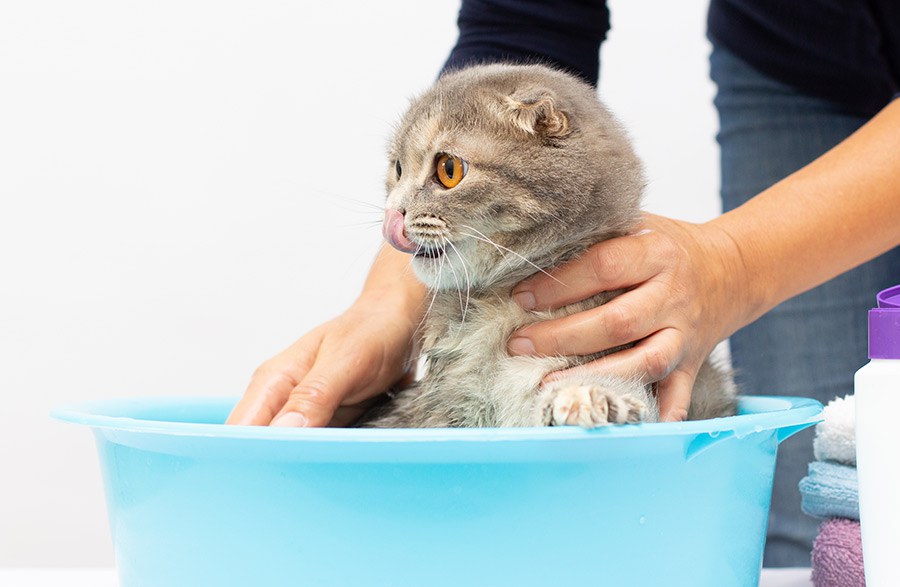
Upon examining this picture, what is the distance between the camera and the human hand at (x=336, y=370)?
139cm

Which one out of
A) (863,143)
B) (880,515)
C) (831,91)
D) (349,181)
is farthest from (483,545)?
(349,181)

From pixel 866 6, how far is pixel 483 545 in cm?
147

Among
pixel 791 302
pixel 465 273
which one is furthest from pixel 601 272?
pixel 791 302

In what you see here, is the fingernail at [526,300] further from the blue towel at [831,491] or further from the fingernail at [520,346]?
the blue towel at [831,491]

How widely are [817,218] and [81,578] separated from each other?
121cm

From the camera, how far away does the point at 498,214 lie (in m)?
1.19

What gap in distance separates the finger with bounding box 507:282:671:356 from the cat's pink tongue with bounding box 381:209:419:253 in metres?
0.19

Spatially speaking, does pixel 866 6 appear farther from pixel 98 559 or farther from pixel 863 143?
pixel 98 559

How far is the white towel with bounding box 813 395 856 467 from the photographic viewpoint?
1201mm

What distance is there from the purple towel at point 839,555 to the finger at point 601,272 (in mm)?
395

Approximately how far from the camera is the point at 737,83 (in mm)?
2059

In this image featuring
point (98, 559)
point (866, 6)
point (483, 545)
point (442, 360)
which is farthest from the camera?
point (98, 559)

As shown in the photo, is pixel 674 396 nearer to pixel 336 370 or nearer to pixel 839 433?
pixel 839 433

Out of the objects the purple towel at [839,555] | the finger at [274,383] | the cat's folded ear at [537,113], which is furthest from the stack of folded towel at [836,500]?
the finger at [274,383]
